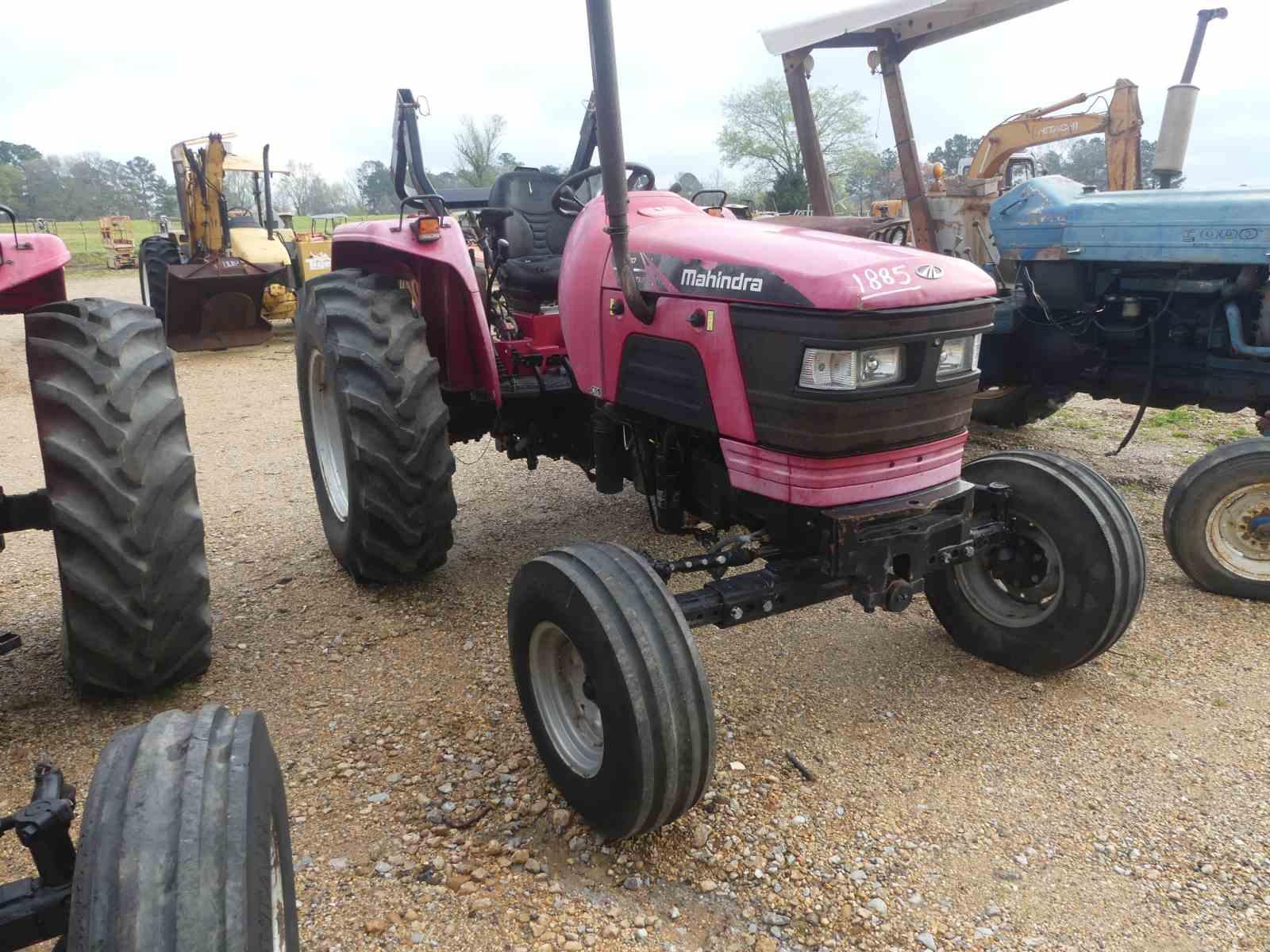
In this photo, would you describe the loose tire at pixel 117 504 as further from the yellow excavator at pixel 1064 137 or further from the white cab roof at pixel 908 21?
the yellow excavator at pixel 1064 137

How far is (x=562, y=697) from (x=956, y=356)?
1331mm

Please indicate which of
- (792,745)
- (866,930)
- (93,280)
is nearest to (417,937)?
(866,930)

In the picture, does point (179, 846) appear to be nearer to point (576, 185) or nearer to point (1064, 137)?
point (576, 185)

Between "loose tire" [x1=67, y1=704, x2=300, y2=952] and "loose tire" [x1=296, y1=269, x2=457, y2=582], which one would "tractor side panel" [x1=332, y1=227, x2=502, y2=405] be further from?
"loose tire" [x1=67, y1=704, x2=300, y2=952]

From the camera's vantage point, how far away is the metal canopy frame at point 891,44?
446cm

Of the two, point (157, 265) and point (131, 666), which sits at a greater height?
point (157, 265)

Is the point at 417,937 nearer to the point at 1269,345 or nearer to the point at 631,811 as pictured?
the point at 631,811

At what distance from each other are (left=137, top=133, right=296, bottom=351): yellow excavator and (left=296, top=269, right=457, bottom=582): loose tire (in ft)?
24.7

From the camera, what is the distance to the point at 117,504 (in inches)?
96.2

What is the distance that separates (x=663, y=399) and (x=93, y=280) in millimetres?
A: 23418

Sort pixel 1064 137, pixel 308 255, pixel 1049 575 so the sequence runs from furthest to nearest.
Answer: pixel 308 255 < pixel 1064 137 < pixel 1049 575

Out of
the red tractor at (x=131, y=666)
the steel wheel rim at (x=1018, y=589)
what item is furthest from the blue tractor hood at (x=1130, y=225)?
the red tractor at (x=131, y=666)

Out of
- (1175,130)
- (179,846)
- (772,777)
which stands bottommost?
(772,777)

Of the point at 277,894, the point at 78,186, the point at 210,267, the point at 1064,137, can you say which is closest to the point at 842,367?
the point at 277,894
